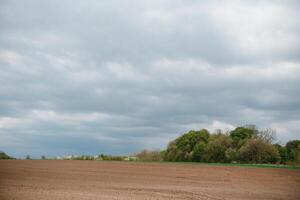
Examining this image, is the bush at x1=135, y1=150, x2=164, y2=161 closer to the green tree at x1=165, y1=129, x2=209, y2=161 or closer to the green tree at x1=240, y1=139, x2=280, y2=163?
the green tree at x1=165, y1=129, x2=209, y2=161

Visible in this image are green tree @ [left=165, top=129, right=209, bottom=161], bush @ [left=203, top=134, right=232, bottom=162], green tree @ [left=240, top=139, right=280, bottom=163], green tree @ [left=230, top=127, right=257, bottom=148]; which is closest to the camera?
green tree @ [left=240, top=139, right=280, bottom=163]

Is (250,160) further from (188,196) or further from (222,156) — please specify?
(188,196)

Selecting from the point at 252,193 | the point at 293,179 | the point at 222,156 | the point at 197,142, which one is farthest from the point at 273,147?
the point at 252,193

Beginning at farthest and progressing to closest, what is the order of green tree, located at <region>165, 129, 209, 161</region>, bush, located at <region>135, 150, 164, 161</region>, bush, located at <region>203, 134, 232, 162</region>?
1. green tree, located at <region>165, 129, 209, 161</region>
2. bush, located at <region>135, 150, 164, 161</region>
3. bush, located at <region>203, 134, 232, 162</region>

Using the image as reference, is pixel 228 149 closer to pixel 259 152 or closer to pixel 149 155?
pixel 259 152

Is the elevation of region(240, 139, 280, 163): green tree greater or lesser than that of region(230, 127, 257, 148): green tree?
lesser

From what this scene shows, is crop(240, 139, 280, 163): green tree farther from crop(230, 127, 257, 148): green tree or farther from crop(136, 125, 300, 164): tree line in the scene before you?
crop(230, 127, 257, 148): green tree

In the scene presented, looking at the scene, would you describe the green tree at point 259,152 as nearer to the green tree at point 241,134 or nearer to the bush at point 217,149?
the green tree at point 241,134

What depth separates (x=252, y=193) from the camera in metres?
29.7

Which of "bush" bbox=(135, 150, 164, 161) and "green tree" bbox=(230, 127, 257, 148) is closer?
"green tree" bbox=(230, 127, 257, 148)

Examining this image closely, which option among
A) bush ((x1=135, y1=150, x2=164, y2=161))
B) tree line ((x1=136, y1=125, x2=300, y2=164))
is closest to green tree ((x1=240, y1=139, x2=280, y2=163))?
tree line ((x1=136, y1=125, x2=300, y2=164))

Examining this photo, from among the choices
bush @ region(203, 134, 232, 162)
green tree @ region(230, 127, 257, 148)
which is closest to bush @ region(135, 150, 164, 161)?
bush @ region(203, 134, 232, 162)

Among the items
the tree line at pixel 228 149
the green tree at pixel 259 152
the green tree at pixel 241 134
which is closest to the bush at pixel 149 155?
the tree line at pixel 228 149

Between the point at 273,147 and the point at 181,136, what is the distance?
39147 millimetres
